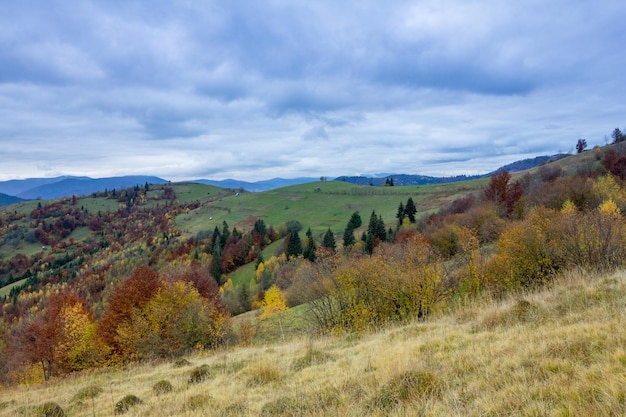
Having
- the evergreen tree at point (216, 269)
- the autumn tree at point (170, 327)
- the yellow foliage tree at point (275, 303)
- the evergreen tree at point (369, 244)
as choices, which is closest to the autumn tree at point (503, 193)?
the evergreen tree at point (369, 244)

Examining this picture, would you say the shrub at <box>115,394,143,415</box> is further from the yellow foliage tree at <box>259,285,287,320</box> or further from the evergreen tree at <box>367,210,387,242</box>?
the evergreen tree at <box>367,210,387,242</box>

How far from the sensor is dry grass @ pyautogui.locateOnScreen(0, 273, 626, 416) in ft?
14.7

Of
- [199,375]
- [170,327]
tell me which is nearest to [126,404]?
[199,375]

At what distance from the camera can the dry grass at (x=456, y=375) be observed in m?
4.49

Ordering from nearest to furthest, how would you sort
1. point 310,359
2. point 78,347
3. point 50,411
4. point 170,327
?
point 50,411 → point 310,359 → point 170,327 → point 78,347

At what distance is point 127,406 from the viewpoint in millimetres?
8148

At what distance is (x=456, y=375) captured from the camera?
5.81 meters

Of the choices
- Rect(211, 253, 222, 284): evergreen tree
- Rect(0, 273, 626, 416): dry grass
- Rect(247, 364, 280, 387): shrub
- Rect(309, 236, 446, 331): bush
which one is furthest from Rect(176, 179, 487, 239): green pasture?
Rect(247, 364, 280, 387): shrub

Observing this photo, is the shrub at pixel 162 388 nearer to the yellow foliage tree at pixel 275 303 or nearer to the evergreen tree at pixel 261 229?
the yellow foliage tree at pixel 275 303

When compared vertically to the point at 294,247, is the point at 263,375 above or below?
above

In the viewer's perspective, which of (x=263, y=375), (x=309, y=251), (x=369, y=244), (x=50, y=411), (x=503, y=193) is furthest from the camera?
(x=309, y=251)

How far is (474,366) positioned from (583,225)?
21.3 m

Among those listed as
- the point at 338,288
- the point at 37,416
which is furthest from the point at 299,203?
the point at 37,416

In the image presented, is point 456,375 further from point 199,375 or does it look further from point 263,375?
point 199,375
